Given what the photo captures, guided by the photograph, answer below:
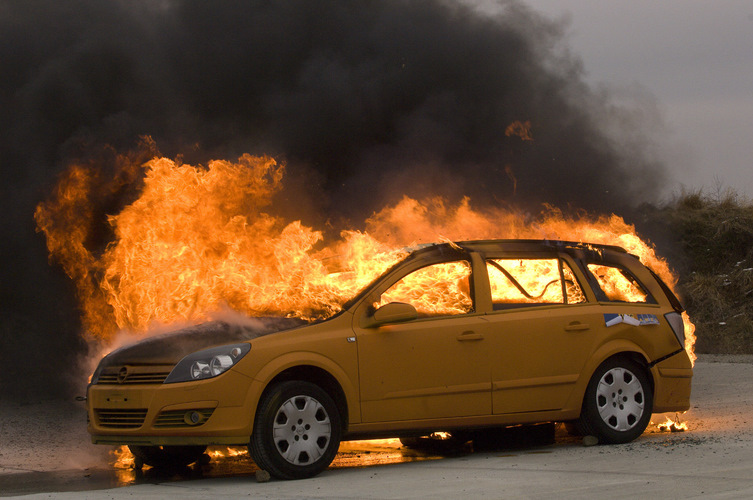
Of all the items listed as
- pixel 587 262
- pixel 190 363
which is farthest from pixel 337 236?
pixel 190 363

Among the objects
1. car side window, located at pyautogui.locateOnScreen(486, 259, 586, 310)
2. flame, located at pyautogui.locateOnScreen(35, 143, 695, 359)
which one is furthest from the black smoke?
car side window, located at pyautogui.locateOnScreen(486, 259, 586, 310)

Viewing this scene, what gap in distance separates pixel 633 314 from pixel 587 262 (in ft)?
1.90

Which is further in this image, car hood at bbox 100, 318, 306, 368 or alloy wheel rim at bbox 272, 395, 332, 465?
car hood at bbox 100, 318, 306, 368

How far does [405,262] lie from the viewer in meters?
7.67

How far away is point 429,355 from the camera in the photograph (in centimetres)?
741

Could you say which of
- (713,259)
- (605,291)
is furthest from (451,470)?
(713,259)

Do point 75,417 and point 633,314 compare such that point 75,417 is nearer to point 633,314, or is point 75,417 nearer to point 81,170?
point 81,170

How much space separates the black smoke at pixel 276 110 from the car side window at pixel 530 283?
5.88 m

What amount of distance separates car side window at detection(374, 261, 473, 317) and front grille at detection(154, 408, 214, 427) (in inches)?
64.4

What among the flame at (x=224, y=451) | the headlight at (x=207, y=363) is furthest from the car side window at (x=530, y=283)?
the flame at (x=224, y=451)

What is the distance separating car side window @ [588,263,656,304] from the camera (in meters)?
8.42

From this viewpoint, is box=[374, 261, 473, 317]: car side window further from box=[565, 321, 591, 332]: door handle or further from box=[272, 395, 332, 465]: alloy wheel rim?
box=[272, 395, 332, 465]: alloy wheel rim

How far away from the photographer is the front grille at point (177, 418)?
6762 millimetres

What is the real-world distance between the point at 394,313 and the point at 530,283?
1508 millimetres
